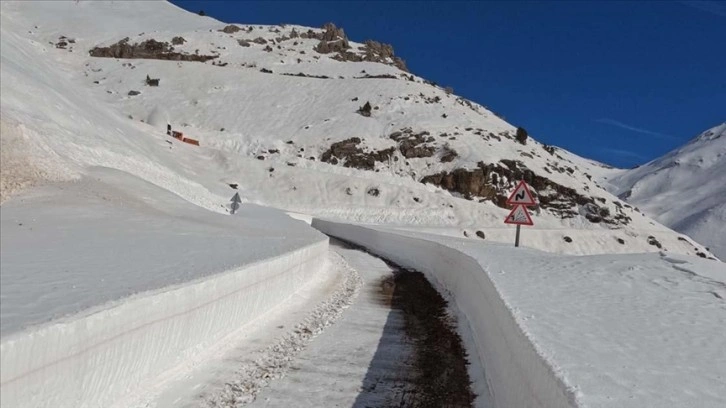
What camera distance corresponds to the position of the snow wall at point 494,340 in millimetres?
4672

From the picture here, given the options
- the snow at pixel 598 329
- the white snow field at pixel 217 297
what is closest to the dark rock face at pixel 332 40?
the white snow field at pixel 217 297

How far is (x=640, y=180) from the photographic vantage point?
18150 cm

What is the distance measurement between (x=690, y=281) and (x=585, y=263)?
2.97 m

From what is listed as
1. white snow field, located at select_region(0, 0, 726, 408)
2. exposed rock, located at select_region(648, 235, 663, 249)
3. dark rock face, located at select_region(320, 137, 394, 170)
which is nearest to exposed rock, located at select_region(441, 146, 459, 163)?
dark rock face, located at select_region(320, 137, 394, 170)

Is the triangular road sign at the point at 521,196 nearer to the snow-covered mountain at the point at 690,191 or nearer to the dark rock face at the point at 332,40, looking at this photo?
the dark rock face at the point at 332,40

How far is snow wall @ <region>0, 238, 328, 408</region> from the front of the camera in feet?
13.8

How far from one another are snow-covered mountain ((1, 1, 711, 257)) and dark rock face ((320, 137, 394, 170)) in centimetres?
22

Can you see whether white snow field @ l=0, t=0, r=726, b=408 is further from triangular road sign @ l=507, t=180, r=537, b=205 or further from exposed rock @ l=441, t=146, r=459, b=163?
exposed rock @ l=441, t=146, r=459, b=163

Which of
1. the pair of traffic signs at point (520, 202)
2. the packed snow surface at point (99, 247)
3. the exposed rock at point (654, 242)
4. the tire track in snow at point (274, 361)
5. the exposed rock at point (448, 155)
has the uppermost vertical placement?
the exposed rock at point (448, 155)

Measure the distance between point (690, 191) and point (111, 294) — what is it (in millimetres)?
176163

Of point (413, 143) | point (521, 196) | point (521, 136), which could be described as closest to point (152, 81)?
point (413, 143)

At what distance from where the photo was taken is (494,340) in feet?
25.5

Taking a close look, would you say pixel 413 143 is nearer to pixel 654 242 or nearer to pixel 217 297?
pixel 654 242

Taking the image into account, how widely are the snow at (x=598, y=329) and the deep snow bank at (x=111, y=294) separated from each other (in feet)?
12.3
